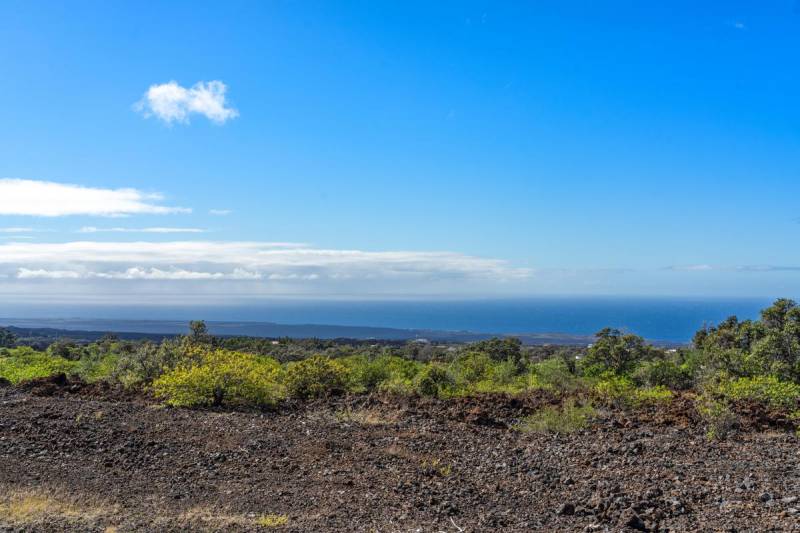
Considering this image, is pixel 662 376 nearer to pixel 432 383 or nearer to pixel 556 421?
pixel 432 383

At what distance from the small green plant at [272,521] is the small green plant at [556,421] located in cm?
672

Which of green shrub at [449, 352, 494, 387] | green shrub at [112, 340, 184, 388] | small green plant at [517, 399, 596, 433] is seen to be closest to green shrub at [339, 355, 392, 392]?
green shrub at [449, 352, 494, 387]

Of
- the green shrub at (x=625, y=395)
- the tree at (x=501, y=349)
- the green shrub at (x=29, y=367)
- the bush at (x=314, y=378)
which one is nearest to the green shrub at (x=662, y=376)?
the green shrub at (x=625, y=395)

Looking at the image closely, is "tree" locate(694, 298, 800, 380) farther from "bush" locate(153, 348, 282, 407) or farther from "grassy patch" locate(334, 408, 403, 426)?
"bush" locate(153, 348, 282, 407)

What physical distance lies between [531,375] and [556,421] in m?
8.37

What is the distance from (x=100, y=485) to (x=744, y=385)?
14.2m

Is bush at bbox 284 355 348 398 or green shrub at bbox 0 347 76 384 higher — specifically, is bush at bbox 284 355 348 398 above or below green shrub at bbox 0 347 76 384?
above

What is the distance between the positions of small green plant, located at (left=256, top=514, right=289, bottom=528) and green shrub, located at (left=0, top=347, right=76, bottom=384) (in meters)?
15.6

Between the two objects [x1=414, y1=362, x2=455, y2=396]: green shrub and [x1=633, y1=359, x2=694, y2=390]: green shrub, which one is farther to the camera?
[x1=633, y1=359, x2=694, y2=390]: green shrub

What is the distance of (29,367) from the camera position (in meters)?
20.8

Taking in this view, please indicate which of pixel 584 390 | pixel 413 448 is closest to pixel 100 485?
pixel 413 448

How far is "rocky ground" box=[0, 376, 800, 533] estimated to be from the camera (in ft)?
20.9

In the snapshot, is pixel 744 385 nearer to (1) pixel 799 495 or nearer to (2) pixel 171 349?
(1) pixel 799 495

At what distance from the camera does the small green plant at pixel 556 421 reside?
11719mm
